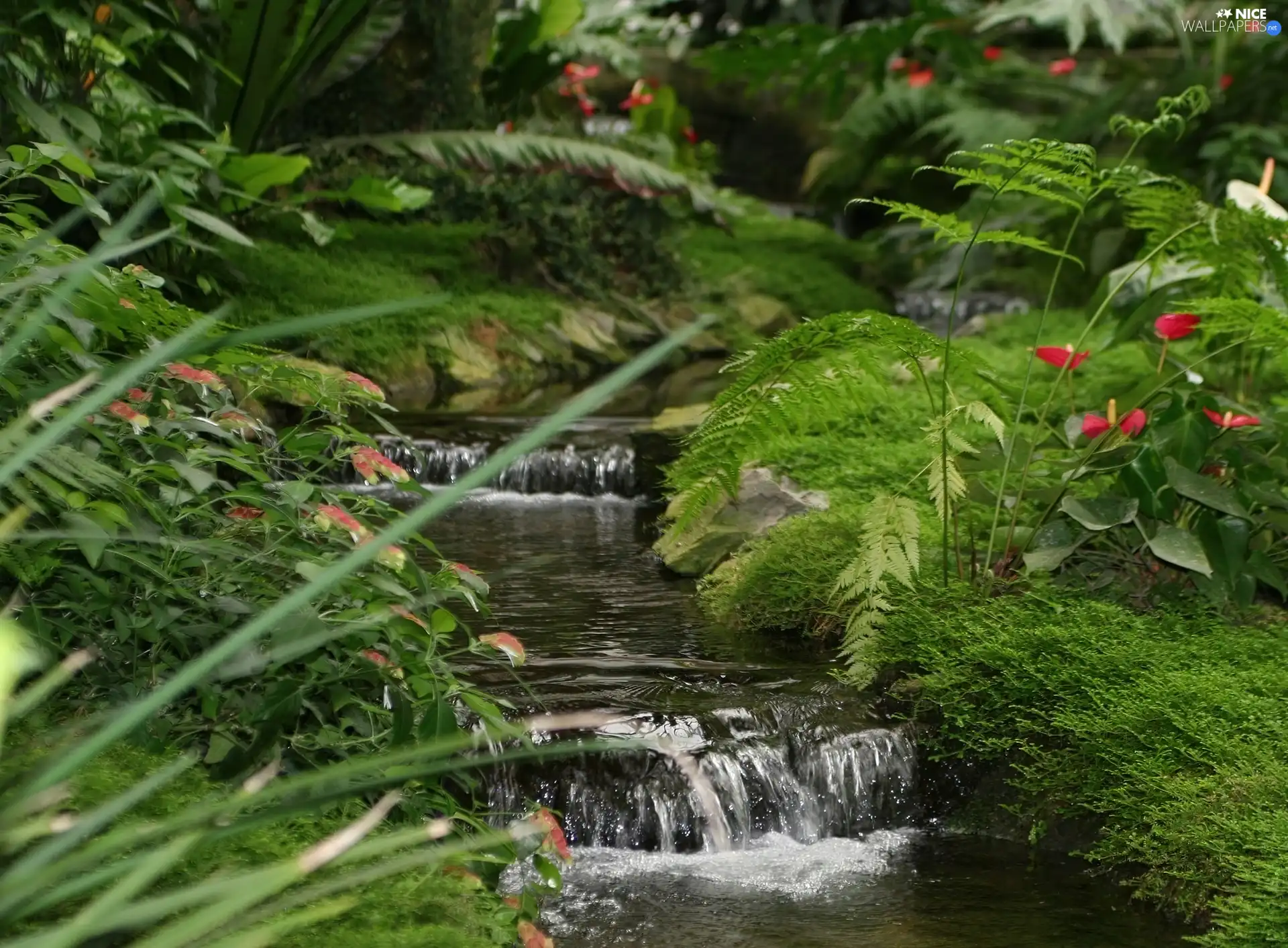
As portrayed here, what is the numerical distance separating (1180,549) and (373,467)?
263 centimetres

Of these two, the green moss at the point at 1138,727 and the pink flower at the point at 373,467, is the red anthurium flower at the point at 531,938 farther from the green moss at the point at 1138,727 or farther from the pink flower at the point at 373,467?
the green moss at the point at 1138,727

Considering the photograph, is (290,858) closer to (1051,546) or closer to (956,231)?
(956,231)

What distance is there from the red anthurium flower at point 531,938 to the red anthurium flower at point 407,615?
1.67 feet

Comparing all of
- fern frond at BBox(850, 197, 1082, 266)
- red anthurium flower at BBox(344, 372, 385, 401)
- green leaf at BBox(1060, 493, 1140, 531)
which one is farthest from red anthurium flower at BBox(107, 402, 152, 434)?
green leaf at BBox(1060, 493, 1140, 531)

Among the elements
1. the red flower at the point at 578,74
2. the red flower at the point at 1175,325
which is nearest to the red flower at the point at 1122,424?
the red flower at the point at 1175,325

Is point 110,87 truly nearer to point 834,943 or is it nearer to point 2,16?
point 2,16

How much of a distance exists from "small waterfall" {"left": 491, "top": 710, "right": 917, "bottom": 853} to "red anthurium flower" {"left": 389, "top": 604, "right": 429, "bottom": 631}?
4.44ft

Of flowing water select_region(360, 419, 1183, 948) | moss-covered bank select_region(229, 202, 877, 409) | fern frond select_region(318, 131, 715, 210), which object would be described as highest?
fern frond select_region(318, 131, 715, 210)

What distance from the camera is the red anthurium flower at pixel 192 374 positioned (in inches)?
99.0

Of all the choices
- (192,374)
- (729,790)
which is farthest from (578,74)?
(192,374)

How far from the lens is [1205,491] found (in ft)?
13.7

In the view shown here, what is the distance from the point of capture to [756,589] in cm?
486

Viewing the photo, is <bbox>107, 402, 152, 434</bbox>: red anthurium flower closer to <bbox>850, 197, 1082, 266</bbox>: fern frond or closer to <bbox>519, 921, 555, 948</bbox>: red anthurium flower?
<bbox>519, 921, 555, 948</bbox>: red anthurium flower

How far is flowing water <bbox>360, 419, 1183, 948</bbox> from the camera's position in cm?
319
